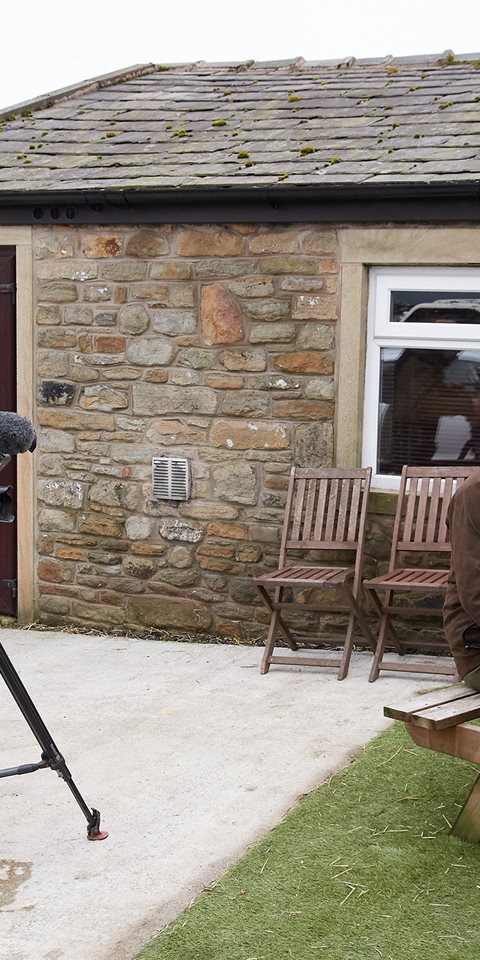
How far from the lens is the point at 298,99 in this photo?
28.0 feet

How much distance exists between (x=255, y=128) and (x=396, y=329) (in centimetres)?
197

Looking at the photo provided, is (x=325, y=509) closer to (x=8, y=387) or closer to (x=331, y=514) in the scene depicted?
(x=331, y=514)

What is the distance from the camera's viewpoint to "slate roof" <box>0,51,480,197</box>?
7.07 metres

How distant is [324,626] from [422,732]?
3.02 metres

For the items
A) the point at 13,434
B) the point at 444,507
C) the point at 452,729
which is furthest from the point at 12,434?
the point at 444,507

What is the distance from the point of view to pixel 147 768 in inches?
203

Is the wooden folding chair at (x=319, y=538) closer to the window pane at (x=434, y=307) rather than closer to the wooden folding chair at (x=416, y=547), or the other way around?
the wooden folding chair at (x=416, y=547)

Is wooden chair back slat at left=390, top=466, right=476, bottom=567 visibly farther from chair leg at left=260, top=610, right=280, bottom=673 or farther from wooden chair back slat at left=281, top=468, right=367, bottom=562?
chair leg at left=260, top=610, right=280, bottom=673

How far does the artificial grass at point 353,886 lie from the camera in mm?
3518

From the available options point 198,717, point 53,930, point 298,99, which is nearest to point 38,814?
point 53,930

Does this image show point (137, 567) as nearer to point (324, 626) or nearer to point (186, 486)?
point (186, 486)

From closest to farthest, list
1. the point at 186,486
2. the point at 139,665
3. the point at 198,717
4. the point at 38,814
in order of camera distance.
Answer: the point at 38,814 < the point at 198,717 < the point at 139,665 < the point at 186,486

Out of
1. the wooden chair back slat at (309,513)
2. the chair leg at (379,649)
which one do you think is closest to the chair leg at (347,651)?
the chair leg at (379,649)

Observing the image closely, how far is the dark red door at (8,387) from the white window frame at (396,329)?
2.43 m
